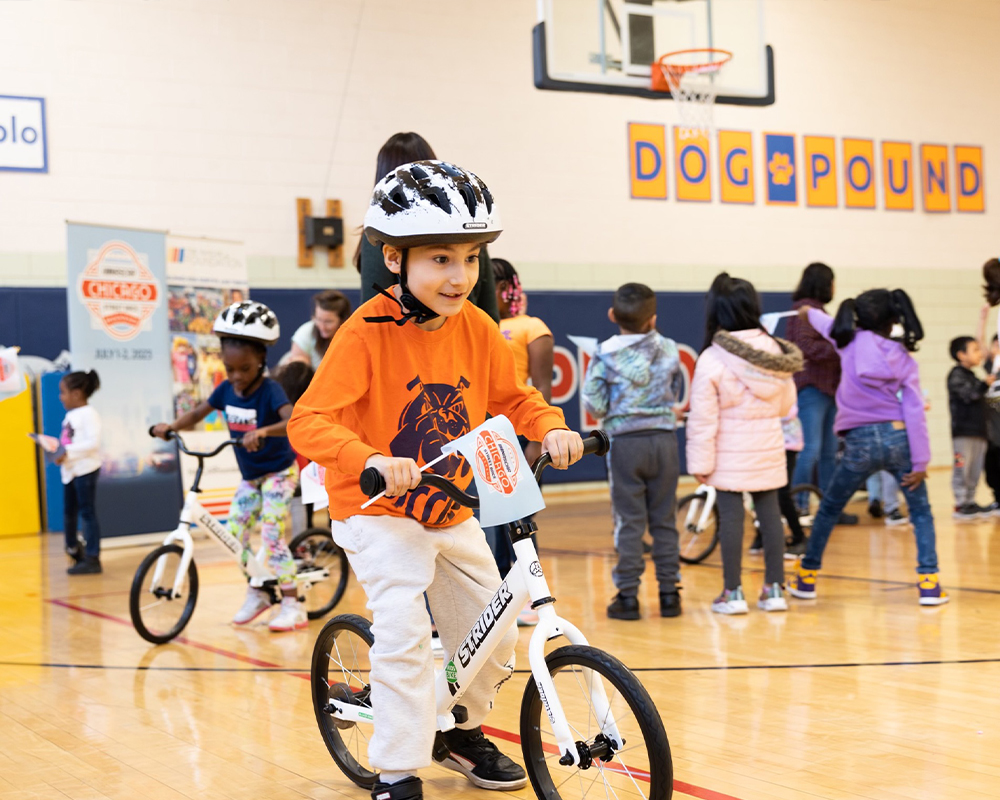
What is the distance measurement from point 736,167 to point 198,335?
649cm

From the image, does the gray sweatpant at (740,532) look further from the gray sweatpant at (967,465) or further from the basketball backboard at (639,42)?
the basketball backboard at (639,42)

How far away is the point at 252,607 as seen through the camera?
535cm

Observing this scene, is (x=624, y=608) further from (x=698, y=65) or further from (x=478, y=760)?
(x=698, y=65)

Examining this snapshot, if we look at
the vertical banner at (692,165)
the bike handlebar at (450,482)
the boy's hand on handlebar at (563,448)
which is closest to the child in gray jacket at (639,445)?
the bike handlebar at (450,482)


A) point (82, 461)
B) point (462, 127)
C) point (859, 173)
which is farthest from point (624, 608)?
point (859, 173)

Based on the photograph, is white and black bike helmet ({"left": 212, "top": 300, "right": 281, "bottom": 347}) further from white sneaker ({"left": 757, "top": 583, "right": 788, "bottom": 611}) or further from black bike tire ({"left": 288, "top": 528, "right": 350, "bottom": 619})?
white sneaker ({"left": 757, "top": 583, "right": 788, "bottom": 611})

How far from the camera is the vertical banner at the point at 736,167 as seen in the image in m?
12.5

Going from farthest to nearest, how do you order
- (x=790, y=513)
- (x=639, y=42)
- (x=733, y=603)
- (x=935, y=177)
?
1. (x=935, y=177)
2. (x=639, y=42)
3. (x=790, y=513)
4. (x=733, y=603)

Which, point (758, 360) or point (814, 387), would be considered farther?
point (814, 387)

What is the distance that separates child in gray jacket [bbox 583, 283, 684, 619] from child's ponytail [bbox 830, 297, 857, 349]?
0.83 m

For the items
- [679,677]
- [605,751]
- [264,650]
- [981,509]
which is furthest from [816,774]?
[981,509]

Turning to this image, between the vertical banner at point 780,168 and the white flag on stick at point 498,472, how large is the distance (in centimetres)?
1092

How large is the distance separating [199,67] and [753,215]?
240 inches

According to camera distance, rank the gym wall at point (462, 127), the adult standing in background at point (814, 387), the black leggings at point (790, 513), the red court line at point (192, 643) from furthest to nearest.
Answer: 1. the gym wall at point (462, 127)
2. the adult standing in background at point (814, 387)
3. the black leggings at point (790, 513)
4. the red court line at point (192, 643)
